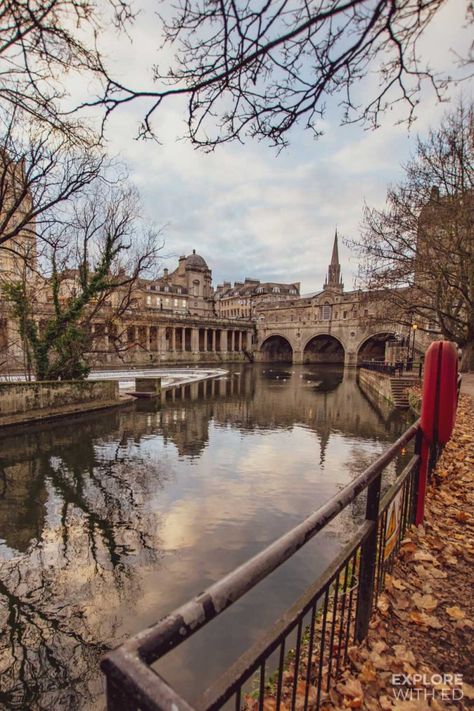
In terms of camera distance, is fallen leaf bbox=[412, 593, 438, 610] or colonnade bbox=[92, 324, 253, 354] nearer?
fallen leaf bbox=[412, 593, 438, 610]

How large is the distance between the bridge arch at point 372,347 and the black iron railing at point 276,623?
5482 centimetres

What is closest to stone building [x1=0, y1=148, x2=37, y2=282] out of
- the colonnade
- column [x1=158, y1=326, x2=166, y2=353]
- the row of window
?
column [x1=158, y1=326, x2=166, y2=353]

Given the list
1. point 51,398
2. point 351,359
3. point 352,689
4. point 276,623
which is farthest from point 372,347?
point 276,623

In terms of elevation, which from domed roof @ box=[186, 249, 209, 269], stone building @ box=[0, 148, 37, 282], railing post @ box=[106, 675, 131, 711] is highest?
domed roof @ box=[186, 249, 209, 269]

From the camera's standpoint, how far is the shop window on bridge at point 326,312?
6325 cm

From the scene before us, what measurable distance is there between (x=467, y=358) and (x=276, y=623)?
24605 mm

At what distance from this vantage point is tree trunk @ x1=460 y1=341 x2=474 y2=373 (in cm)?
2093

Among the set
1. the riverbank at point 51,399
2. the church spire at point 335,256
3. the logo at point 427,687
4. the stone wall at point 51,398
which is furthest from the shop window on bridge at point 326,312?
the logo at point 427,687

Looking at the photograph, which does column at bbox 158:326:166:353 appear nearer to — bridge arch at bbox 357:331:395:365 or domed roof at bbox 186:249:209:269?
bridge arch at bbox 357:331:395:365

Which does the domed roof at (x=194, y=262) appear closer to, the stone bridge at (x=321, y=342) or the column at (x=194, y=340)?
the stone bridge at (x=321, y=342)

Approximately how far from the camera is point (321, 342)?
71.8 meters

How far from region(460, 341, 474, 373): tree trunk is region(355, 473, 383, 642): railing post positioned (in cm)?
2172

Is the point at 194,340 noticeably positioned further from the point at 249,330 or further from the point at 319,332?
the point at 319,332

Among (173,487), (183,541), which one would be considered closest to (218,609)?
(183,541)
